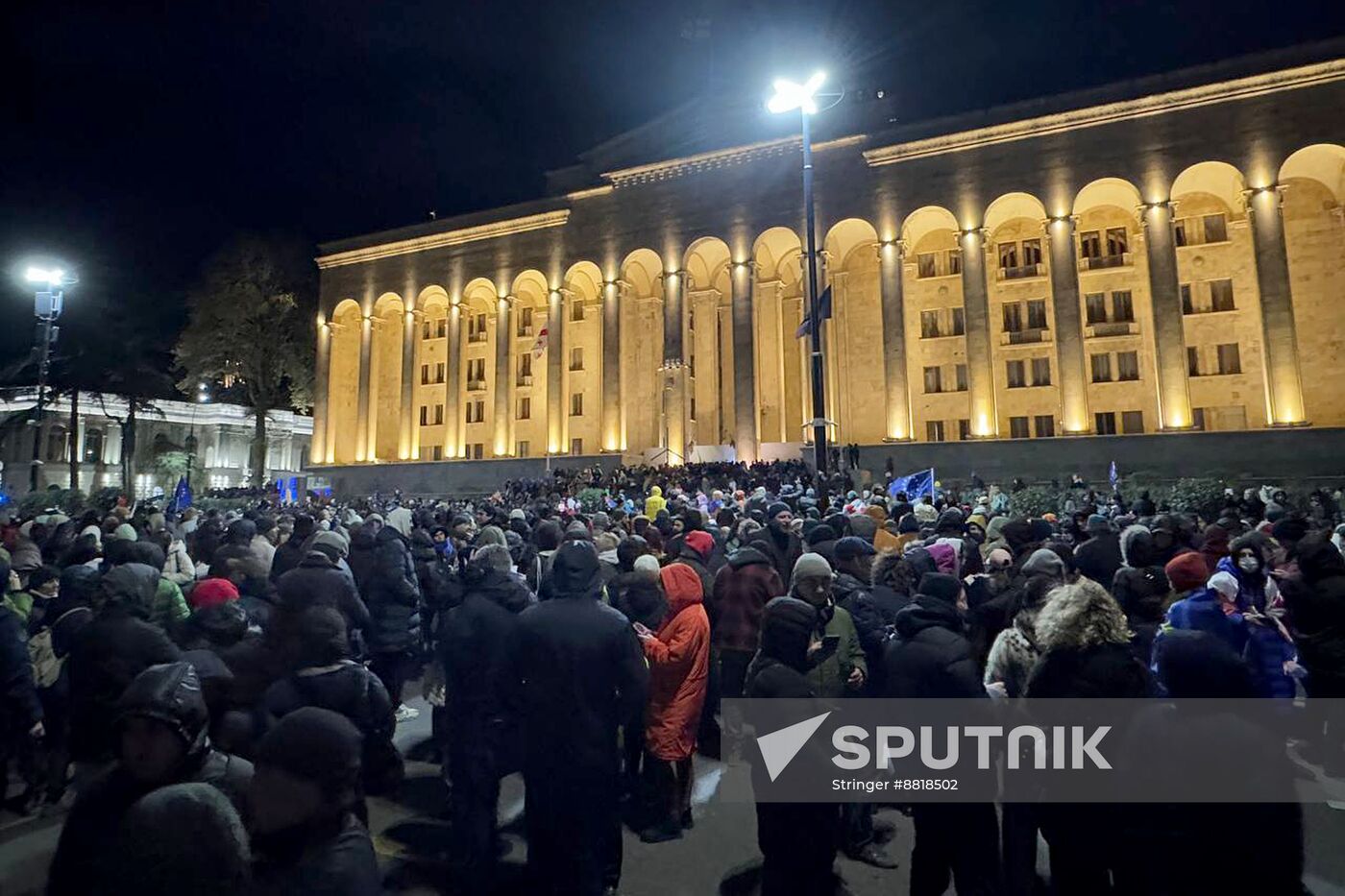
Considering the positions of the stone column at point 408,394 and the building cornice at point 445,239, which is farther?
the stone column at point 408,394

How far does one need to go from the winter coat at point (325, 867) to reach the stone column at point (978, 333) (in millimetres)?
29820

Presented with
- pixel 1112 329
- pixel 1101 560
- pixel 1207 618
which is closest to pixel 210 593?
pixel 1207 618

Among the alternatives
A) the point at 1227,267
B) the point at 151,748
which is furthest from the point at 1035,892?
→ the point at 1227,267

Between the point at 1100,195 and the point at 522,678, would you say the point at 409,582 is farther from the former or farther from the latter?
the point at 1100,195

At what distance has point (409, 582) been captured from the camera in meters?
6.71

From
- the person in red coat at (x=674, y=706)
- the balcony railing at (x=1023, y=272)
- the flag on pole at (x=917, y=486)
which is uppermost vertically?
the balcony railing at (x=1023, y=272)

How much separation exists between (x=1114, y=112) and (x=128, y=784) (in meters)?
34.4

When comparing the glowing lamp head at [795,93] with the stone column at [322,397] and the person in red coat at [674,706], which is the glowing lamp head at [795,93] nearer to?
the person in red coat at [674,706]

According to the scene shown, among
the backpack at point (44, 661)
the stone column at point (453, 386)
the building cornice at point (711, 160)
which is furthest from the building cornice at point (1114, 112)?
the backpack at point (44, 661)

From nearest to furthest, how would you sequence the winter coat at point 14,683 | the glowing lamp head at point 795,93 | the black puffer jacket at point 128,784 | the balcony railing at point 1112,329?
the black puffer jacket at point 128,784 < the winter coat at point 14,683 < the glowing lamp head at point 795,93 < the balcony railing at point 1112,329

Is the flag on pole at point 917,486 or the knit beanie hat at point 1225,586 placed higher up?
the flag on pole at point 917,486

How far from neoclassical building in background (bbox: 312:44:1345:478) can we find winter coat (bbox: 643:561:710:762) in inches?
1041

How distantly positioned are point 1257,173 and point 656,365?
25772mm

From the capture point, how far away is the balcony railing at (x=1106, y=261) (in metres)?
30.4
